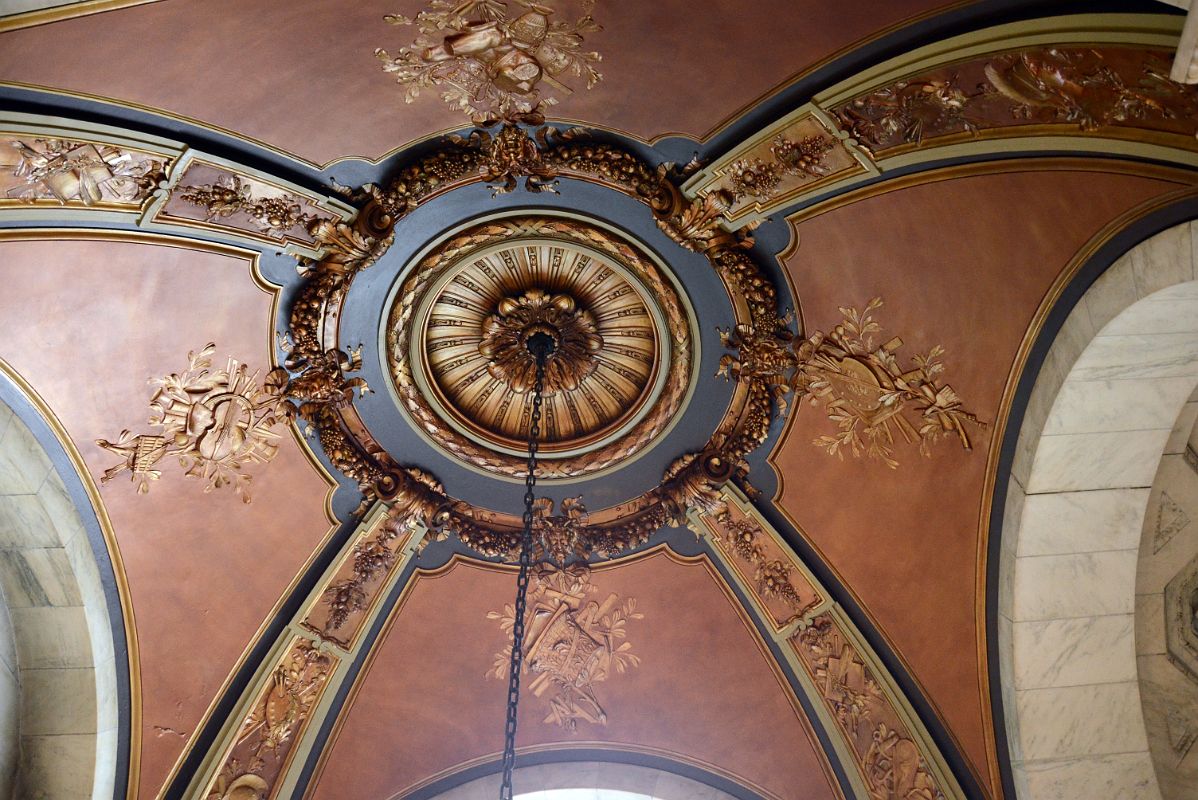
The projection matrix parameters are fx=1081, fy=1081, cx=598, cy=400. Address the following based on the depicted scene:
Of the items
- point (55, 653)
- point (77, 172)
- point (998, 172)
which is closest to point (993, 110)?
point (998, 172)

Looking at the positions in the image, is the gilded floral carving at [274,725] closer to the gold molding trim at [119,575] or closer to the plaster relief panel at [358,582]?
the plaster relief panel at [358,582]

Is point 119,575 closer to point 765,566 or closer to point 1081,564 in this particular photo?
point 765,566

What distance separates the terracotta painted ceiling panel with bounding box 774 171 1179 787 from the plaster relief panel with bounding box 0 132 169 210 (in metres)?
3.51

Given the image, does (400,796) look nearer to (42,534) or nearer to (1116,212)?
(42,534)

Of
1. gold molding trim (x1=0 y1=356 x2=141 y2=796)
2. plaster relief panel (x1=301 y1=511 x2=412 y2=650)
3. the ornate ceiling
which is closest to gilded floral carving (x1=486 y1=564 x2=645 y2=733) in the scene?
the ornate ceiling

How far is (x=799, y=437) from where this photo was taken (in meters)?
6.96

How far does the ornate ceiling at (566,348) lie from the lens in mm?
4984

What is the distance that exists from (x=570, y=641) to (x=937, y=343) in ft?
11.2

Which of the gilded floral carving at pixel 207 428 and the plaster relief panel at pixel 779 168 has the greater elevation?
the plaster relief panel at pixel 779 168

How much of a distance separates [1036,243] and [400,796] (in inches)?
220

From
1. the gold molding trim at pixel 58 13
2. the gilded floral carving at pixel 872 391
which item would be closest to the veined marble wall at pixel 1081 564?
the gilded floral carving at pixel 872 391

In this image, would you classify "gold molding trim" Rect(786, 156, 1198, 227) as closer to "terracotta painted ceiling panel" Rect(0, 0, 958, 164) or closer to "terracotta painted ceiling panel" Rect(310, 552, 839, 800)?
"terracotta painted ceiling panel" Rect(0, 0, 958, 164)

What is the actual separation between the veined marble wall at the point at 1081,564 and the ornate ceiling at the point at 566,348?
0.85ft

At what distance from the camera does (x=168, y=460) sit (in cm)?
662
